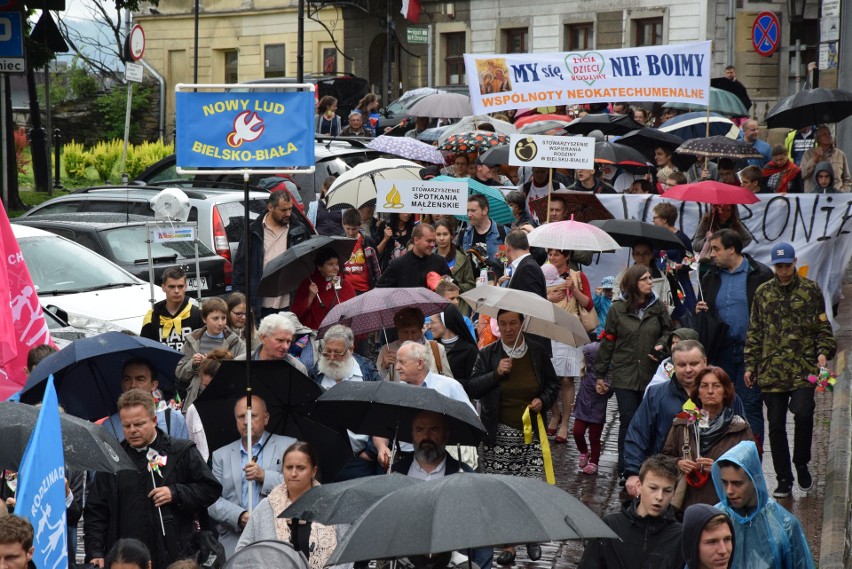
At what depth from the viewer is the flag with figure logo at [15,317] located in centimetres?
966

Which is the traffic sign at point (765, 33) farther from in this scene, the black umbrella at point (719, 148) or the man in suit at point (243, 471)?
the man in suit at point (243, 471)

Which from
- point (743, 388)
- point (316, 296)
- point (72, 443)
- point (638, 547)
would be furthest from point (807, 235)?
point (72, 443)

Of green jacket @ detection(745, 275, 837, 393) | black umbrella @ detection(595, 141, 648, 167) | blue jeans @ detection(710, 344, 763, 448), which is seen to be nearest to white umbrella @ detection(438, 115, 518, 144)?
black umbrella @ detection(595, 141, 648, 167)

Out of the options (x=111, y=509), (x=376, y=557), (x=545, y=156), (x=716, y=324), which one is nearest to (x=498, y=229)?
(x=545, y=156)

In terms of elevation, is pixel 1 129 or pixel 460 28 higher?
pixel 460 28

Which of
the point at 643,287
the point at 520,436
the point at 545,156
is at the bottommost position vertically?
the point at 520,436

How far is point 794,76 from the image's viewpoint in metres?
42.8

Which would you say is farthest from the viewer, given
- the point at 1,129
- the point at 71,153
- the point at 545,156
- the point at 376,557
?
the point at 71,153

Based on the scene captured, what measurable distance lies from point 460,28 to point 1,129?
3115 cm

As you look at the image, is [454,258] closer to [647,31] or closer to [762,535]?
[762,535]

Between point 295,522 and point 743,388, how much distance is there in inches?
205

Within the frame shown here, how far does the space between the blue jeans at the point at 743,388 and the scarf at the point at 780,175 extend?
7.20 metres

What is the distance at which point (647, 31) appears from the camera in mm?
45375

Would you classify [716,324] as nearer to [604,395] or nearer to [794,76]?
[604,395]
